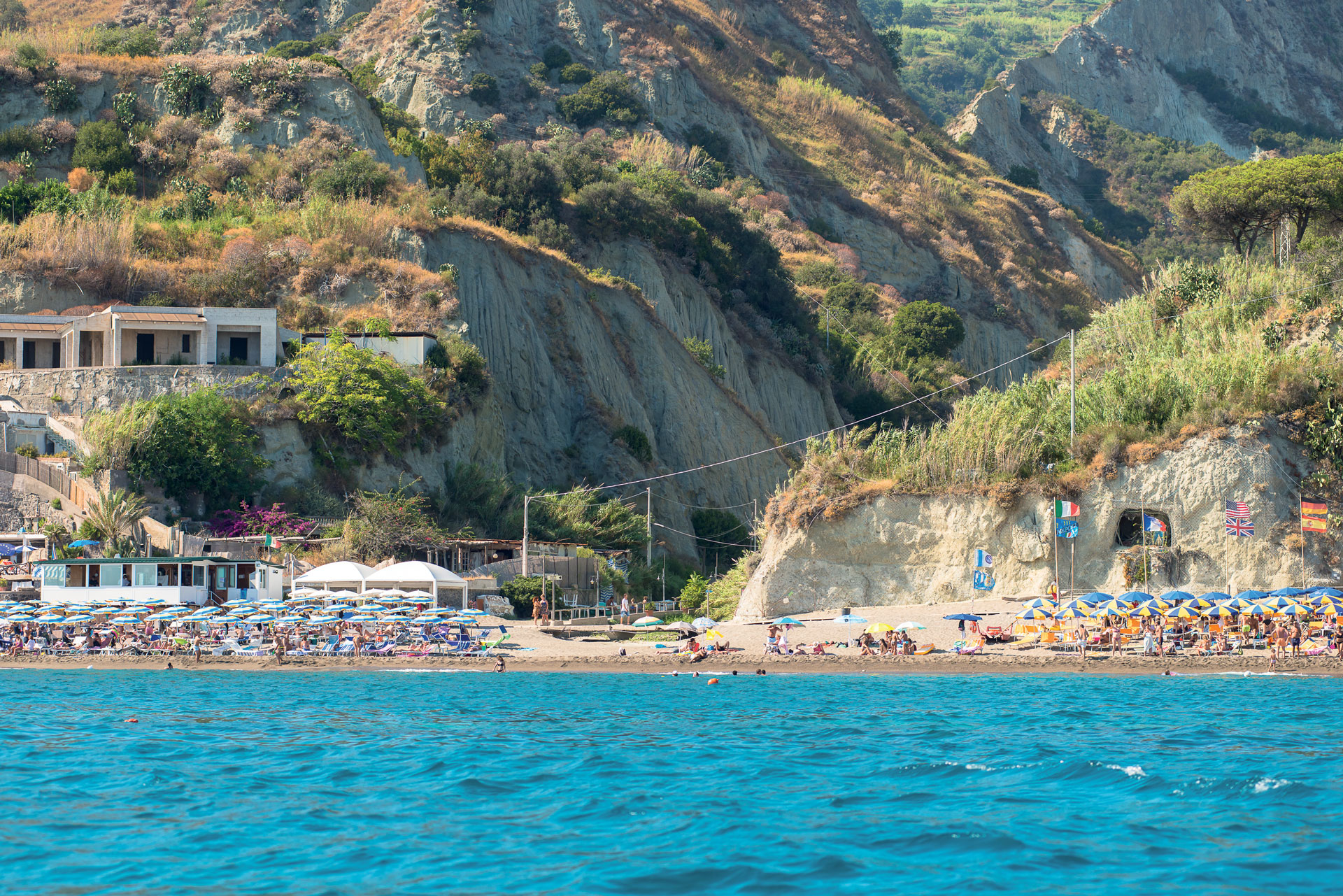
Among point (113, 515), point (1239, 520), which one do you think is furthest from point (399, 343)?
point (1239, 520)

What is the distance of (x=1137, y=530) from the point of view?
135 ft

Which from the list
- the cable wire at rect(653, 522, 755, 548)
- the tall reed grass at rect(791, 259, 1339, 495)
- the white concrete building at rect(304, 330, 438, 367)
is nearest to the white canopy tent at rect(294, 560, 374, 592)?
the tall reed grass at rect(791, 259, 1339, 495)

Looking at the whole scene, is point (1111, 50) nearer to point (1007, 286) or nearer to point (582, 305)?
point (1007, 286)

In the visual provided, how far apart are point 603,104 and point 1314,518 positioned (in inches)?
2754

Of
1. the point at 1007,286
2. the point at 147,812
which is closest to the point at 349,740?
the point at 147,812

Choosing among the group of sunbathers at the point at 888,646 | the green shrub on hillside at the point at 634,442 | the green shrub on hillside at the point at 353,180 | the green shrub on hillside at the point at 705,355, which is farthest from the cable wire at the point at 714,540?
the group of sunbathers at the point at 888,646

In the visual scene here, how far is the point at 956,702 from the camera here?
28.9 m

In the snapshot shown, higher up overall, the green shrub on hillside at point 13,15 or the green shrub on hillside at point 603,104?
the green shrub on hillside at point 13,15

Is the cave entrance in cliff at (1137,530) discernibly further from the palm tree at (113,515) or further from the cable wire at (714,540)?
the palm tree at (113,515)

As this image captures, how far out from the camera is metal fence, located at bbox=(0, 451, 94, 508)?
163ft

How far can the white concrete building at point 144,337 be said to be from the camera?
2237 inches

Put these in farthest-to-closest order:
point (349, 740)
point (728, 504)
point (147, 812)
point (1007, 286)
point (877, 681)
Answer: point (1007, 286), point (728, 504), point (877, 681), point (349, 740), point (147, 812)

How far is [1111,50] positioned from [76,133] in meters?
132

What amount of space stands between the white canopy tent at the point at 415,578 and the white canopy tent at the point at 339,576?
0.95 ft
